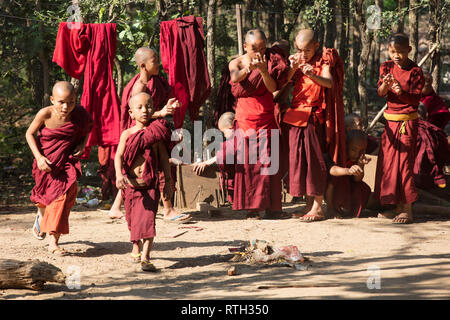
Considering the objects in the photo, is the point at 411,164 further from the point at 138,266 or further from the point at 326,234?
the point at 138,266

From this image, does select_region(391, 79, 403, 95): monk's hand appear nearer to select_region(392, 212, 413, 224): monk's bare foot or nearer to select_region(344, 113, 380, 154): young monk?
select_region(344, 113, 380, 154): young monk

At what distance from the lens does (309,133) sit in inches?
283

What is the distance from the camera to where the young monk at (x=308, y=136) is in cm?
714

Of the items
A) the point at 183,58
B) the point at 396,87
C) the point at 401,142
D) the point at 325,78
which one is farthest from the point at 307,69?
the point at 183,58

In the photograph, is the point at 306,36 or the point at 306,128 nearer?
the point at 306,36

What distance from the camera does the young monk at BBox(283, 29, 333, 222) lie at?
714cm

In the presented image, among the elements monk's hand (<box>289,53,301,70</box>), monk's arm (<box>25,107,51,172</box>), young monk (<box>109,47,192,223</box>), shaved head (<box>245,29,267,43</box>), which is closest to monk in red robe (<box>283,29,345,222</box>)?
monk's hand (<box>289,53,301,70</box>)

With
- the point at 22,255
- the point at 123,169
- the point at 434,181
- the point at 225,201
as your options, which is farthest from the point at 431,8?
the point at 22,255

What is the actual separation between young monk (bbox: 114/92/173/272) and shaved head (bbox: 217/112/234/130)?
199 cm

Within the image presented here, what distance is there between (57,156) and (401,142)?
11.8 feet

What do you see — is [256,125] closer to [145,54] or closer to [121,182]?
[145,54]

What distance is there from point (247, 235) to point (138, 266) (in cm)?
154

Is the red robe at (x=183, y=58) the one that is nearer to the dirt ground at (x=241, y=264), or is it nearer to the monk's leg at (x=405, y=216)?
the dirt ground at (x=241, y=264)

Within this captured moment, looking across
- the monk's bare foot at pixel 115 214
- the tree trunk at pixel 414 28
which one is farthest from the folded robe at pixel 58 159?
the tree trunk at pixel 414 28
